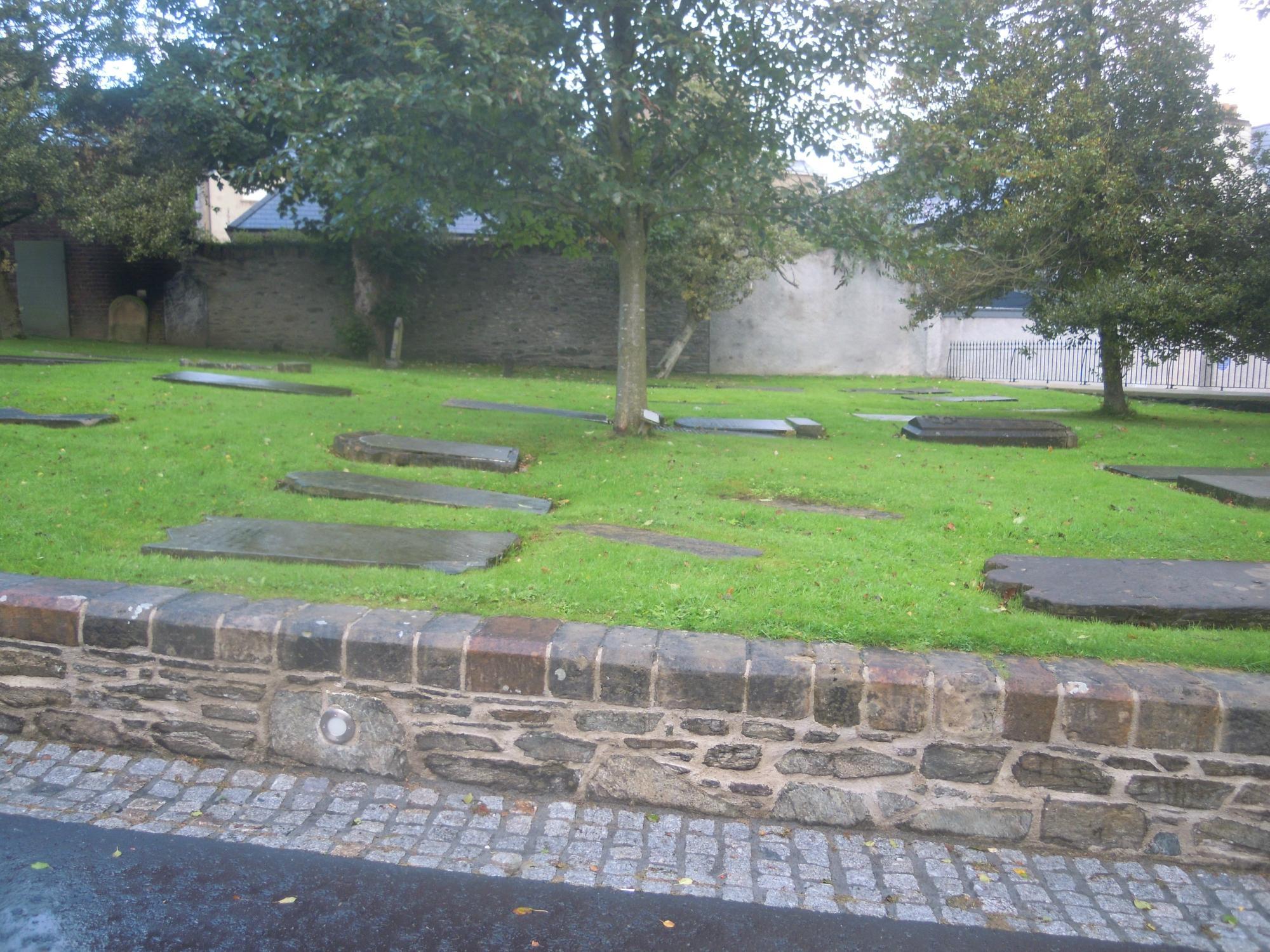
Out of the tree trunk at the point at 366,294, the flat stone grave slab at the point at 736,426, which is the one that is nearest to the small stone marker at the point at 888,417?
the flat stone grave slab at the point at 736,426

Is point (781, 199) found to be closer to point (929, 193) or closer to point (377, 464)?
point (929, 193)

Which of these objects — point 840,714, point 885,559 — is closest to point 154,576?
point 840,714

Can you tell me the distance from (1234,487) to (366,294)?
16633 millimetres

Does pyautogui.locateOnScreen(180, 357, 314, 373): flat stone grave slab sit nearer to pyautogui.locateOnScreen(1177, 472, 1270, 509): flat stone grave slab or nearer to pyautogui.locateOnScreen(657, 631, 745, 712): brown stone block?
pyautogui.locateOnScreen(1177, 472, 1270, 509): flat stone grave slab

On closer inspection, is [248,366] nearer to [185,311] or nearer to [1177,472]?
[185,311]

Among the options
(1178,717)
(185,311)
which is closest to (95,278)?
(185,311)

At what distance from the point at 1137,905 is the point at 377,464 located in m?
5.93

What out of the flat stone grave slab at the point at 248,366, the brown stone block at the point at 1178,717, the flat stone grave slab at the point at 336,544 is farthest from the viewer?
the flat stone grave slab at the point at 248,366

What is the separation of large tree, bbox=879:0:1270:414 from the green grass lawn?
1.53 metres

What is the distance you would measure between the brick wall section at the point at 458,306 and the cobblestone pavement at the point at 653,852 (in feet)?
57.5

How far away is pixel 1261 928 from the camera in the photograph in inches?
Answer: 132

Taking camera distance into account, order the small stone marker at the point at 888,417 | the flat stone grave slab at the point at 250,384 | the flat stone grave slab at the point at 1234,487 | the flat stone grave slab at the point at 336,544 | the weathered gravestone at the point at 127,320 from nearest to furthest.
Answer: the flat stone grave slab at the point at 336,544
the flat stone grave slab at the point at 1234,487
the flat stone grave slab at the point at 250,384
the small stone marker at the point at 888,417
the weathered gravestone at the point at 127,320

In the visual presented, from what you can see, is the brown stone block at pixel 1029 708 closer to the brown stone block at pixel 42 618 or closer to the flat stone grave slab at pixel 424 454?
the brown stone block at pixel 42 618

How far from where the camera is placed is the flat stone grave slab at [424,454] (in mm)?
7793
